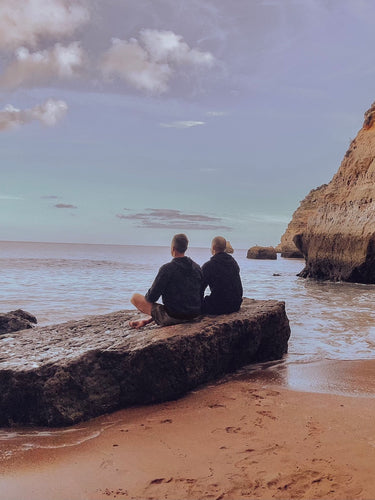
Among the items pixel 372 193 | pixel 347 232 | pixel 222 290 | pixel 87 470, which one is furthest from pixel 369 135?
pixel 87 470

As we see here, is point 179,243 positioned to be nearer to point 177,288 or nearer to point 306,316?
point 177,288

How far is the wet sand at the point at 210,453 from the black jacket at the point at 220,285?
1.50 metres

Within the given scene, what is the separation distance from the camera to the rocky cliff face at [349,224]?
1784 cm

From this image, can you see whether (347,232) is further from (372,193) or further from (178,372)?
(178,372)

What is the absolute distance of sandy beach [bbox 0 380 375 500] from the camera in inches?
102

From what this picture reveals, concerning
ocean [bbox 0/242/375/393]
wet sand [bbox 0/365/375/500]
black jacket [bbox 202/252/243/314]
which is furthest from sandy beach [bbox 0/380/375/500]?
black jacket [bbox 202/252/243/314]

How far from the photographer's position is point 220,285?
219 inches

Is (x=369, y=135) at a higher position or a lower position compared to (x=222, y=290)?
higher

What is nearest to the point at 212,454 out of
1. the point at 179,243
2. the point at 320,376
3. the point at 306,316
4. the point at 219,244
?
the point at 320,376

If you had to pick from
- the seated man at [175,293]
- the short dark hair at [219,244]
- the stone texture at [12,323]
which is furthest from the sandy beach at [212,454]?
the stone texture at [12,323]

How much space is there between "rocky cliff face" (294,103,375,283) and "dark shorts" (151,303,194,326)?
14.1 m

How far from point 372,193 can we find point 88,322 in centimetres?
1677

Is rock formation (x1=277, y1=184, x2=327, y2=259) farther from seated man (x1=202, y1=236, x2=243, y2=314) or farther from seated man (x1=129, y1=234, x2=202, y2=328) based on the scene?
seated man (x1=129, y1=234, x2=202, y2=328)

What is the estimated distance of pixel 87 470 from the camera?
2924mm
